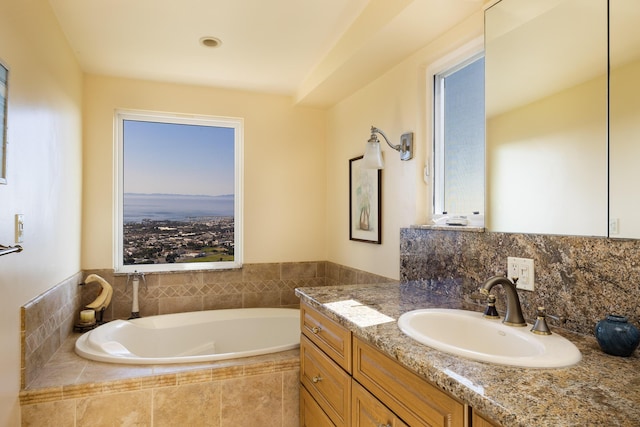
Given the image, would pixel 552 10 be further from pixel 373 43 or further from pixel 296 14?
pixel 296 14

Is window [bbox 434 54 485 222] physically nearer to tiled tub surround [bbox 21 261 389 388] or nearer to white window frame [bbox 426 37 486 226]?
white window frame [bbox 426 37 486 226]

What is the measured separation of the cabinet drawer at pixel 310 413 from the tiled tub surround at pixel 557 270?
802 mm

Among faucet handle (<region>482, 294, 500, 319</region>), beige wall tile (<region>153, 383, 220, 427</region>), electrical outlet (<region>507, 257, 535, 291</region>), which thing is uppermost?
electrical outlet (<region>507, 257, 535, 291</region>)

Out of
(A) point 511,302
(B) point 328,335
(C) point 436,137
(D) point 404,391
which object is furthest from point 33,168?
(A) point 511,302

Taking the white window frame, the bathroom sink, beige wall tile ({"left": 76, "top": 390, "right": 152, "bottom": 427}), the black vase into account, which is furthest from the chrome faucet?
beige wall tile ({"left": 76, "top": 390, "right": 152, "bottom": 427})

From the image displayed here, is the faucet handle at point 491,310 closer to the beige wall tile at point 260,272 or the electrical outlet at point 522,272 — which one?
the electrical outlet at point 522,272

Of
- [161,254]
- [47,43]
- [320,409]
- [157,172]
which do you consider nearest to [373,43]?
[47,43]

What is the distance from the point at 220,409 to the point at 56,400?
0.77 metres

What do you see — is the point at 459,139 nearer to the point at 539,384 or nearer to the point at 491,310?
the point at 491,310

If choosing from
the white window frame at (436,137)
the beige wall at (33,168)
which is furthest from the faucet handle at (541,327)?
the beige wall at (33,168)

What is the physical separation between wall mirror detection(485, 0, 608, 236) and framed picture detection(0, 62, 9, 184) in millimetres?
1978

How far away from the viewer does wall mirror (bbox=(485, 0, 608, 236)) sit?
4.13 ft

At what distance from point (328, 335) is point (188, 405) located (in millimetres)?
893

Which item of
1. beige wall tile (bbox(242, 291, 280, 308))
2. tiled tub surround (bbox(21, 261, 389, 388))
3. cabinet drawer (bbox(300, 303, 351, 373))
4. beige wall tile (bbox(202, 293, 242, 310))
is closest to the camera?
cabinet drawer (bbox(300, 303, 351, 373))
